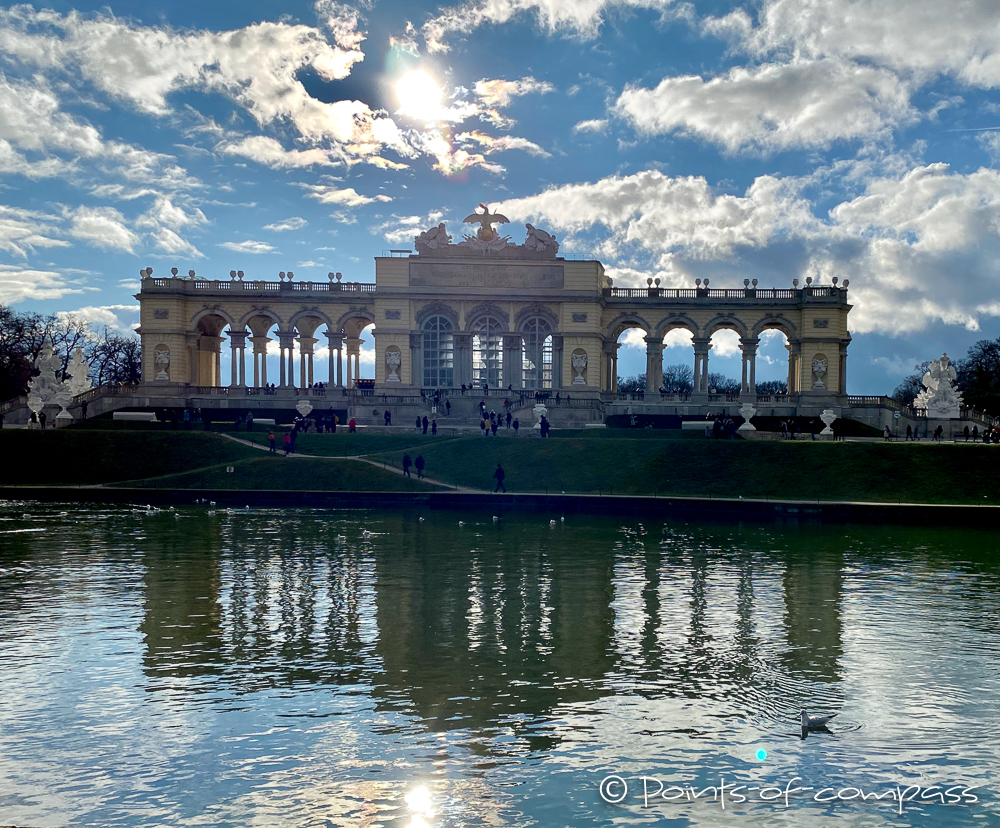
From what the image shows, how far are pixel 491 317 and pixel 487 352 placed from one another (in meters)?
2.81

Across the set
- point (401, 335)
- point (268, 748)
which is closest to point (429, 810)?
point (268, 748)

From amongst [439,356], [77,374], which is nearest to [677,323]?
[439,356]

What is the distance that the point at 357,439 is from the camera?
54.5m

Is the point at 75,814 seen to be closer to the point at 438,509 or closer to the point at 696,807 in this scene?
the point at 696,807

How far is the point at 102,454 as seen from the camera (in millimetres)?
51125

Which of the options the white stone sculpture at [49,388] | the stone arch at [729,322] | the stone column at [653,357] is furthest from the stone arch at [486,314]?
the white stone sculpture at [49,388]

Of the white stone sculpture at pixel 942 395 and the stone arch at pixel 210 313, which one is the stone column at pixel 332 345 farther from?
the white stone sculpture at pixel 942 395

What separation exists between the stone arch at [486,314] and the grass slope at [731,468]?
80.0 ft

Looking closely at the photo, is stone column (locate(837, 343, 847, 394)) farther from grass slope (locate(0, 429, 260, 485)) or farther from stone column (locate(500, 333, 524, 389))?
grass slope (locate(0, 429, 260, 485))

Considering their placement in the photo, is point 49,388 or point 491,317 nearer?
point 49,388

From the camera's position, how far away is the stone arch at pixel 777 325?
76812 millimetres

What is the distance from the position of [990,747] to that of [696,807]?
4540 mm

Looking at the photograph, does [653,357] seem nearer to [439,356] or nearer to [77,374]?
[439,356]

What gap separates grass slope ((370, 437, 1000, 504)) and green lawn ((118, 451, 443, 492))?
287 cm
